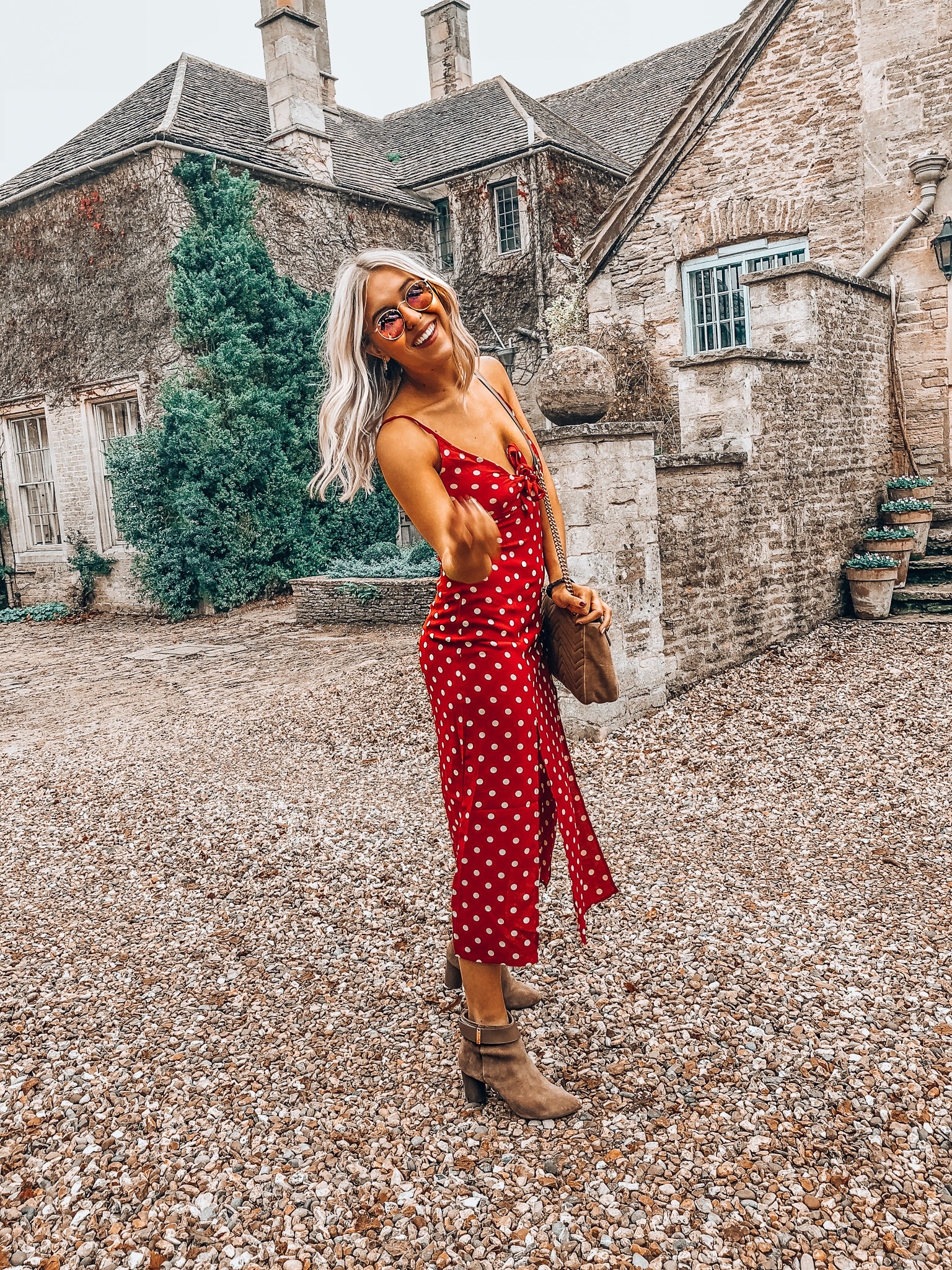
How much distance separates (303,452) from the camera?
1323 centimetres

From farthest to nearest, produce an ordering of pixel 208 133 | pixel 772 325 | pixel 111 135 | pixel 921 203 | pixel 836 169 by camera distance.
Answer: pixel 111 135, pixel 208 133, pixel 836 169, pixel 921 203, pixel 772 325

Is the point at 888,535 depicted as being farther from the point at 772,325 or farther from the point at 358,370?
the point at 358,370

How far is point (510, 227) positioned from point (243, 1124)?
1520 cm

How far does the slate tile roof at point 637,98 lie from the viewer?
1667 centimetres

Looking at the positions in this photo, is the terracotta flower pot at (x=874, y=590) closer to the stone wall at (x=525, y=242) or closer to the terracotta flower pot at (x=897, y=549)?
the terracotta flower pot at (x=897, y=549)

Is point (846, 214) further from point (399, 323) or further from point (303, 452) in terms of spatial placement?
point (399, 323)

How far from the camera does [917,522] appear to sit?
845 centimetres

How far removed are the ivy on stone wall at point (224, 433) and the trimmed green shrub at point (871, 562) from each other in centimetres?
742

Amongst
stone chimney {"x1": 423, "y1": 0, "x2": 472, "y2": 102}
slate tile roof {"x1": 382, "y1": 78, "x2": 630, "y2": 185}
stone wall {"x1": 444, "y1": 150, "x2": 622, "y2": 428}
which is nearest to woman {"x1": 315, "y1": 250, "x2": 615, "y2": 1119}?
stone wall {"x1": 444, "y1": 150, "x2": 622, "y2": 428}

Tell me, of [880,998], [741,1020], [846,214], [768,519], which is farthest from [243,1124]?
[846,214]

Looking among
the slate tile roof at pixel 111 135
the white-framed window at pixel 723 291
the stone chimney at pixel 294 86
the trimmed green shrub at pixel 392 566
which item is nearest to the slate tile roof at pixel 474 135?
the stone chimney at pixel 294 86

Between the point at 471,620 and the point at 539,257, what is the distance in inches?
554

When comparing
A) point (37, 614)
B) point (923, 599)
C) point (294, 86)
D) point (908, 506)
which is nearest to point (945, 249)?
point (908, 506)

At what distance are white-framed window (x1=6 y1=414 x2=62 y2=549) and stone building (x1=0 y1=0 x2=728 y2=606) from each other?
27 mm
